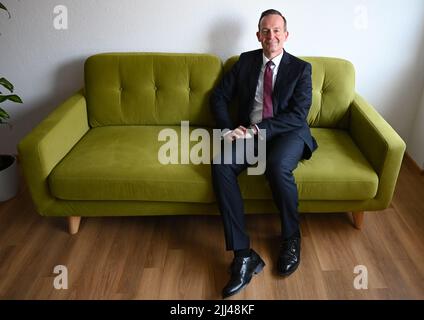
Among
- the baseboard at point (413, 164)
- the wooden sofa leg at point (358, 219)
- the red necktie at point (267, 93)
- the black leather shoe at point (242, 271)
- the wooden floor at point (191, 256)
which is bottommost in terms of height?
the wooden floor at point (191, 256)

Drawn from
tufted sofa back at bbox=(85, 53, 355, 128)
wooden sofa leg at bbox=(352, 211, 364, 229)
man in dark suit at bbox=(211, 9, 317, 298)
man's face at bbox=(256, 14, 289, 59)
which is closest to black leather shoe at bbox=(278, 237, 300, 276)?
man in dark suit at bbox=(211, 9, 317, 298)

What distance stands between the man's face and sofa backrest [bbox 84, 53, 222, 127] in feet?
1.13

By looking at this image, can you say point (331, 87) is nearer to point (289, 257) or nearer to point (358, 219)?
point (358, 219)

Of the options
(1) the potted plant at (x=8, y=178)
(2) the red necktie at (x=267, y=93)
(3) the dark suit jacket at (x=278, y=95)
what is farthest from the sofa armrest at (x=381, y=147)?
(1) the potted plant at (x=8, y=178)

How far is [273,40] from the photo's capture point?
1749 millimetres

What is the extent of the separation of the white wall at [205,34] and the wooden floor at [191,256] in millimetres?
850

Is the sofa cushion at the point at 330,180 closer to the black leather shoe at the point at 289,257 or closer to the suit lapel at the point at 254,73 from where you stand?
the black leather shoe at the point at 289,257

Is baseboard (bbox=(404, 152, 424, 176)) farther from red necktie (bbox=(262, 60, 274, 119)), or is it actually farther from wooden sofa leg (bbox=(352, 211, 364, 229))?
red necktie (bbox=(262, 60, 274, 119))

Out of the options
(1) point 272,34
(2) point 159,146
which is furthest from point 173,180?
(1) point 272,34

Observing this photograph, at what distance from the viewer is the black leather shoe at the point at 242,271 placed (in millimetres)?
1479
